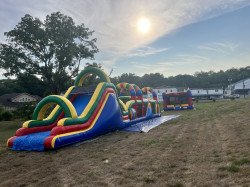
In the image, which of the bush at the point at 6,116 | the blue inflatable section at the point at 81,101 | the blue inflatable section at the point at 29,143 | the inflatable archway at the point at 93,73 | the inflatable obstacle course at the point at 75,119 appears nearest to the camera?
the blue inflatable section at the point at 29,143

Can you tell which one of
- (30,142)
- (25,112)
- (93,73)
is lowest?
(30,142)

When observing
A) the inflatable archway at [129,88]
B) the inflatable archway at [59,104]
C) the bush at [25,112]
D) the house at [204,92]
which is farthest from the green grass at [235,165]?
the house at [204,92]

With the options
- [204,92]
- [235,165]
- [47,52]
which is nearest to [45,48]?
[47,52]

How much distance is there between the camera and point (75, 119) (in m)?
10.0

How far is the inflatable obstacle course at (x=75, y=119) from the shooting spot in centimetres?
933

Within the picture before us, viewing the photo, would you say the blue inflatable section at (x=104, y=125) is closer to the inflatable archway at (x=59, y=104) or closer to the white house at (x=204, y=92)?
the inflatable archway at (x=59, y=104)

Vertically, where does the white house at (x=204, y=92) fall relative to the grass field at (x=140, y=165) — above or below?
above

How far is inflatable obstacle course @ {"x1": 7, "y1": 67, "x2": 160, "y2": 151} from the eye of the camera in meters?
9.33

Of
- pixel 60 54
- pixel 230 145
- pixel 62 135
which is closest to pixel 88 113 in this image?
pixel 62 135

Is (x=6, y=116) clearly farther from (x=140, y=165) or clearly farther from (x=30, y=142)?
(x=140, y=165)

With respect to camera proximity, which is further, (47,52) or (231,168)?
(47,52)

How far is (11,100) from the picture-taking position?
57.8 metres

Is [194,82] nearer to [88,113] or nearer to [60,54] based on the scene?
[60,54]

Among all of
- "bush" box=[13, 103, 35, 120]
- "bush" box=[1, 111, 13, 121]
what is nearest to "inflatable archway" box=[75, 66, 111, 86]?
"bush" box=[13, 103, 35, 120]
